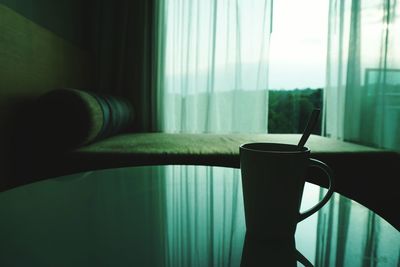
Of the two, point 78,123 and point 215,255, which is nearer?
point 215,255

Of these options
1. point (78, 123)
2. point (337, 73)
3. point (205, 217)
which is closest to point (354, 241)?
point (205, 217)

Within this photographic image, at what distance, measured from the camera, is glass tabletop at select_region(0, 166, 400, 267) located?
29 cm

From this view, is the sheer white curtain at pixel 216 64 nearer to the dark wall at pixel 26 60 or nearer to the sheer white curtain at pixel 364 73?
the sheer white curtain at pixel 364 73

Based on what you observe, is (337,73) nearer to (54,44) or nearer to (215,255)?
(54,44)

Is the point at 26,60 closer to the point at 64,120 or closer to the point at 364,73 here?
the point at 64,120

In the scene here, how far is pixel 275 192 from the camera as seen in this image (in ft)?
1.01

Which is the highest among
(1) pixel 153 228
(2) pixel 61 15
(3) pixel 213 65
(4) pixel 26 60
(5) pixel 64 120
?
(2) pixel 61 15

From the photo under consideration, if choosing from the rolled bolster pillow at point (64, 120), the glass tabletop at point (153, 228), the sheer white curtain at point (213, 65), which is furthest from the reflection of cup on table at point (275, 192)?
the sheer white curtain at point (213, 65)

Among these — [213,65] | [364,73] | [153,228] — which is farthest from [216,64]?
[153,228]

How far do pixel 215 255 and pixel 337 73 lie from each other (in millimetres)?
2169

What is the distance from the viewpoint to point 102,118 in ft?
4.44

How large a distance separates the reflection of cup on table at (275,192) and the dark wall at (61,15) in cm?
152

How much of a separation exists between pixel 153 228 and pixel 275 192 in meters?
0.16

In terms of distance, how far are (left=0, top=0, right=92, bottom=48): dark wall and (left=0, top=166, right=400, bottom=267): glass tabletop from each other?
1.30m
